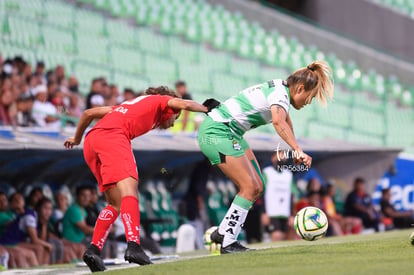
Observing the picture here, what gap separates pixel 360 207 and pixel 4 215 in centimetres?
832

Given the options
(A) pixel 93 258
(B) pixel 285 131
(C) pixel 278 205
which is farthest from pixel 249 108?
(C) pixel 278 205

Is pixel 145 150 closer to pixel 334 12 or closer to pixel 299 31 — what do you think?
pixel 299 31

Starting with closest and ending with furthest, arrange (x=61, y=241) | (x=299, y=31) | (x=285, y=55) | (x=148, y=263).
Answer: (x=148, y=263), (x=61, y=241), (x=285, y=55), (x=299, y=31)

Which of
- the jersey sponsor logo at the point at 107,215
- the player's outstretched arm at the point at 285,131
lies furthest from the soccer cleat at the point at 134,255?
the player's outstretched arm at the point at 285,131

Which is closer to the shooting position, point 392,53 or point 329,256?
point 329,256

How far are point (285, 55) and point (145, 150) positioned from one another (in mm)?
12167

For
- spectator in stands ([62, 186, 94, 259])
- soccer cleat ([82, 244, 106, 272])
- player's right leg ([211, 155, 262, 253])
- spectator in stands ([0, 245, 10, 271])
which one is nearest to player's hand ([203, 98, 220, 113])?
player's right leg ([211, 155, 262, 253])

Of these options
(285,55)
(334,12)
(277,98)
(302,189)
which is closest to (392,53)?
(334,12)

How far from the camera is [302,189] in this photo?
19.9m

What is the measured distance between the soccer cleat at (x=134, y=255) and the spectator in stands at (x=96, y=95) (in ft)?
28.0

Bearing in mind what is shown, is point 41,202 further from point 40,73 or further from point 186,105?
point 186,105

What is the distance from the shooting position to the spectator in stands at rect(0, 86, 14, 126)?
599 inches

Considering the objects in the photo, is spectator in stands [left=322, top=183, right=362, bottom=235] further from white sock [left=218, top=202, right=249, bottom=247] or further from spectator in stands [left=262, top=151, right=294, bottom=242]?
white sock [left=218, top=202, right=249, bottom=247]

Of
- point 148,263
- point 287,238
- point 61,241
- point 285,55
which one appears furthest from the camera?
point 285,55
